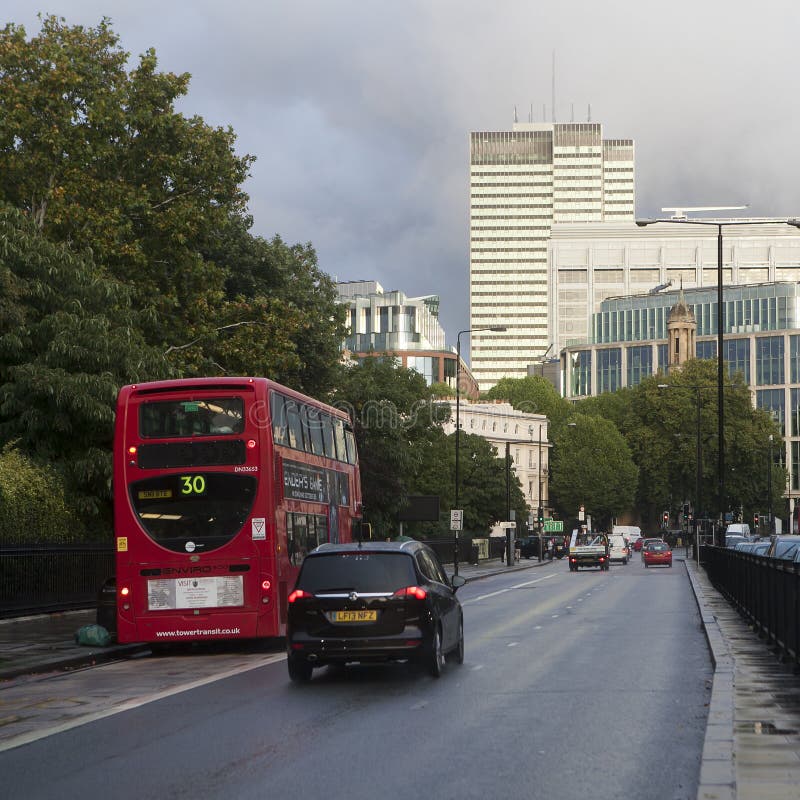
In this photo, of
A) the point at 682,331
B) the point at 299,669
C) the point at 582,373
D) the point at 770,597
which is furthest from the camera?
the point at 582,373

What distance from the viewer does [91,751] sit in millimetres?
10648

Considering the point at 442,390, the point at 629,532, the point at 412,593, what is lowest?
Result: the point at 629,532

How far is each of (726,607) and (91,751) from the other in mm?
22255

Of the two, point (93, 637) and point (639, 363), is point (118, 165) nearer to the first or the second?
point (93, 637)

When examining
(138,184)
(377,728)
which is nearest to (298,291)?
(138,184)

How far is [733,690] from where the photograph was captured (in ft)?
44.2

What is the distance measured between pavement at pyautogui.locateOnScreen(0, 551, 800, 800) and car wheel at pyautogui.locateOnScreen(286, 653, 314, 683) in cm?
376

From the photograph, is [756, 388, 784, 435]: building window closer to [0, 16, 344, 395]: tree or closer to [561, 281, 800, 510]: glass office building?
[561, 281, 800, 510]: glass office building

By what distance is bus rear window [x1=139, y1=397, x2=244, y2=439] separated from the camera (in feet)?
66.9

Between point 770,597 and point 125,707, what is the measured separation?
31.1ft

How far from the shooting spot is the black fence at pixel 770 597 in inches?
608

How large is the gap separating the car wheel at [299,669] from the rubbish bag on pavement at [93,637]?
6306 millimetres

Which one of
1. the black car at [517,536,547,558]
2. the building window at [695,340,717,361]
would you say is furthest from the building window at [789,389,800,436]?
the black car at [517,536,547,558]

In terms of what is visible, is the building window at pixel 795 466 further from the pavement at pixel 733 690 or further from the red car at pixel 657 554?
the pavement at pixel 733 690
